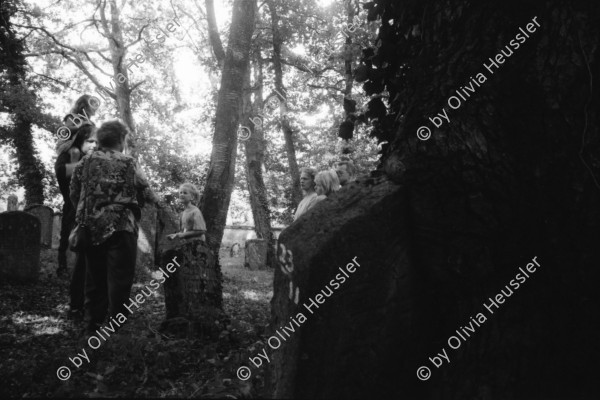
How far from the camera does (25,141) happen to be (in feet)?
65.9

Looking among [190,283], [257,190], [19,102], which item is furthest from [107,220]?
[19,102]

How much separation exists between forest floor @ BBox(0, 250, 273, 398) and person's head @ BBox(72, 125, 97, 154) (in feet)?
7.20

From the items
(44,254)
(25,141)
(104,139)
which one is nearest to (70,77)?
(25,141)

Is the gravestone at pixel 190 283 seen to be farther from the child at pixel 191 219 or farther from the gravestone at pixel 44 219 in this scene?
the gravestone at pixel 44 219

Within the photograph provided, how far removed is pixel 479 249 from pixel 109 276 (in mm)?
3271

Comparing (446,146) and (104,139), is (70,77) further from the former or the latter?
(446,146)

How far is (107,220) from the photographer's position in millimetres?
3834

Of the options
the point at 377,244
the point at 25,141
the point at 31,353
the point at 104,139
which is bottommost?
the point at 31,353

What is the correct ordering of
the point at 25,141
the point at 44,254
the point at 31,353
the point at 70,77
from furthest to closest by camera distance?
1. the point at 70,77
2. the point at 25,141
3. the point at 44,254
4. the point at 31,353

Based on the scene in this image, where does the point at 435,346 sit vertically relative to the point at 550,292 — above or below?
below

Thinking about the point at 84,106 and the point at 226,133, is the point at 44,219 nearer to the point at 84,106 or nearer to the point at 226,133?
the point at 84,106

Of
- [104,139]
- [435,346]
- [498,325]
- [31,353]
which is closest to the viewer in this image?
[498,325]

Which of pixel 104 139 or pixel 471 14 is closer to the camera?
pixel 471 14

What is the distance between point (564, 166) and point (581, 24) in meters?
Answer: 0.68
